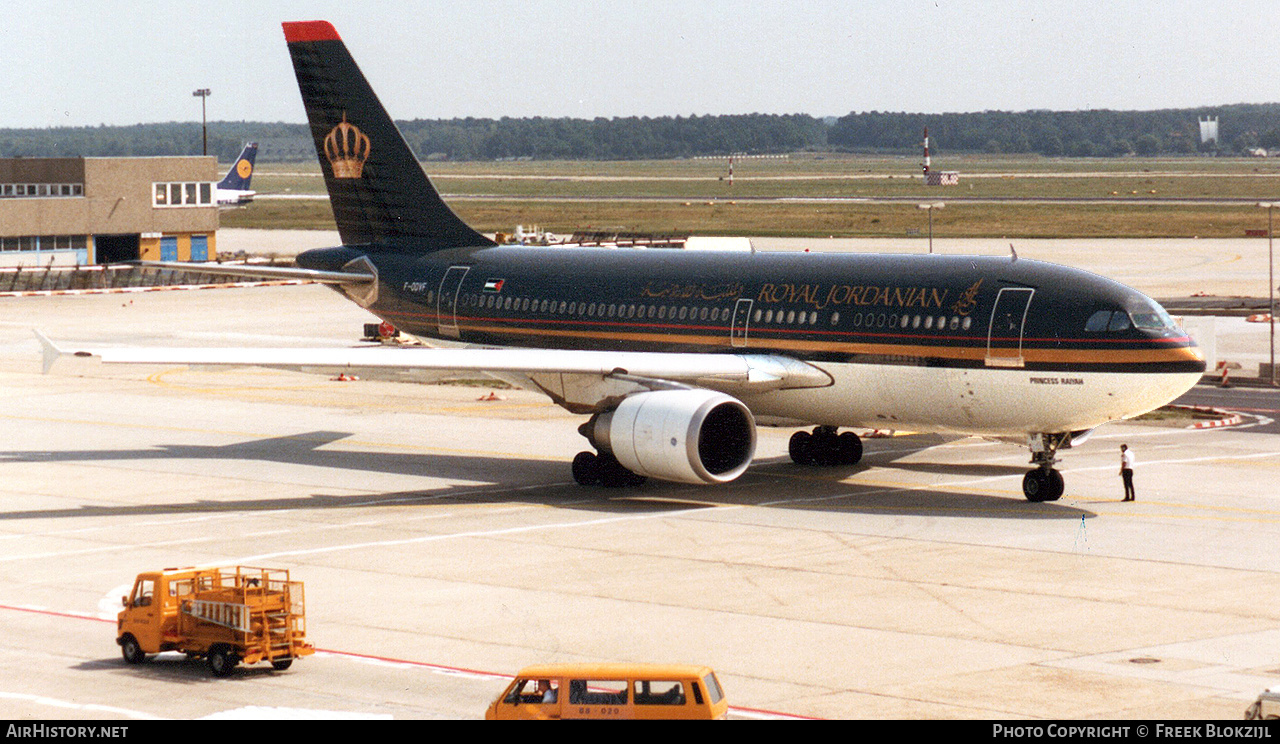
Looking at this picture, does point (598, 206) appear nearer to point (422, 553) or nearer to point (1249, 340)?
point (1249, 340)

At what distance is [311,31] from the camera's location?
147 feet

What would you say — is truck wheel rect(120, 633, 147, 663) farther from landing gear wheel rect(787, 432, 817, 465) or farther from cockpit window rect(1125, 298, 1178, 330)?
landing gear wheel rect(787, 432, 817, 465)

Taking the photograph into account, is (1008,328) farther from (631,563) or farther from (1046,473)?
(631,563)

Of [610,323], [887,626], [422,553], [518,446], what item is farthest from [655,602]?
[518,446]

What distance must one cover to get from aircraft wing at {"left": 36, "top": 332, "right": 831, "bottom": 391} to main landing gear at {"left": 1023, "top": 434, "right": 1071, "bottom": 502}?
4.76 meters

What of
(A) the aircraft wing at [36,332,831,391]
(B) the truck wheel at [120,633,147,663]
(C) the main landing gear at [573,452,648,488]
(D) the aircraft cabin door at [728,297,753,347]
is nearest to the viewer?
(B) the truck wheel at [120,633,147,663]

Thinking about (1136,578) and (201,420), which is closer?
(1136,578)

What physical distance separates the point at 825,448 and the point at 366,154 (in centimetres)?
1506

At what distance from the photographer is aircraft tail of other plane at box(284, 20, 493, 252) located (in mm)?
44844

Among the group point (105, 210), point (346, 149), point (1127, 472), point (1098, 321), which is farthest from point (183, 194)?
point (1098, 321)

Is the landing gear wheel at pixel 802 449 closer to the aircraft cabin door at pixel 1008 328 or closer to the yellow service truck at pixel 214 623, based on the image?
the aircraft cabin door at pixel 1008 328

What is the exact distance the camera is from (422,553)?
1188 inches

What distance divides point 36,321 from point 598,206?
358 ft

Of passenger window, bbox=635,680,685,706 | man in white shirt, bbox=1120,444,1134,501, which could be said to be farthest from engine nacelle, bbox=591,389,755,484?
passenger window, bbox=635,680,685,706
